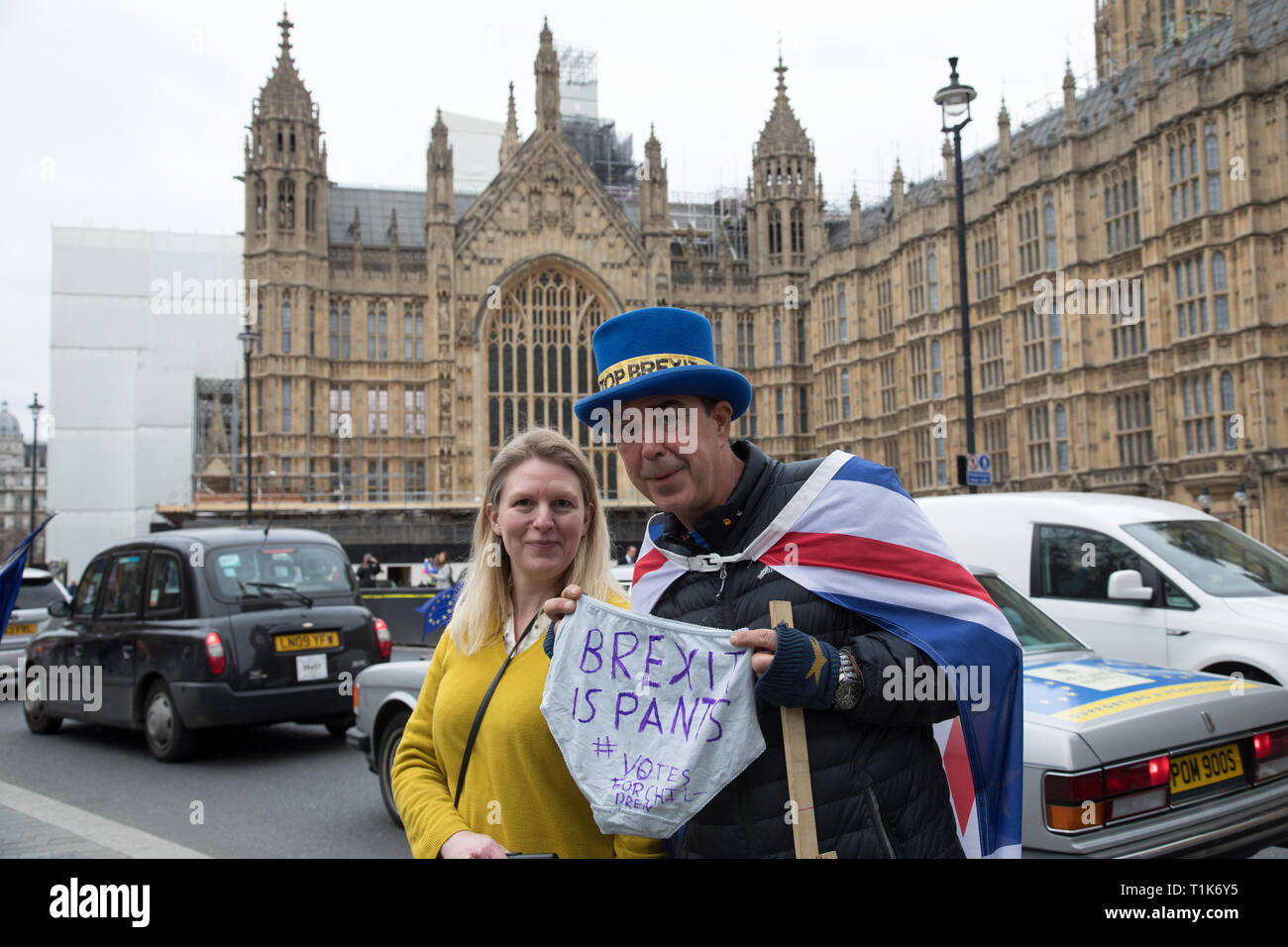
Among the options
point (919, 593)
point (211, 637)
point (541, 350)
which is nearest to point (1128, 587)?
Answer: point (919, 593)

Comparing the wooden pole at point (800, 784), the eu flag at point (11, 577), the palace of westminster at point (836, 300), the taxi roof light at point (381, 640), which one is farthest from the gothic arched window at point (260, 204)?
the wooden pole at point (800, 784)

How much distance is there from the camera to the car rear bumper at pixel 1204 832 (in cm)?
357

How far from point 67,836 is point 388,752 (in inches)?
70.9

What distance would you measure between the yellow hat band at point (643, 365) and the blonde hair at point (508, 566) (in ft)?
1.39

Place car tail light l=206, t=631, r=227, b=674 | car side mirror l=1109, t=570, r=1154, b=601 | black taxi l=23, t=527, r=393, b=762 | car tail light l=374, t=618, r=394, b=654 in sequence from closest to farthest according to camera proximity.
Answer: car side mirror l=1109, t=570, r=1154, b=601, car tail light l=206, t=631, r=227, b=674, black taxi l=23, t=527, r=393, b=762, car tail light l=374, t=618, r=394, b=654

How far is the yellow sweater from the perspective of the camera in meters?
2.37

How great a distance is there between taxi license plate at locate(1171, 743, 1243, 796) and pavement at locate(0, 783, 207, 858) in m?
4.75

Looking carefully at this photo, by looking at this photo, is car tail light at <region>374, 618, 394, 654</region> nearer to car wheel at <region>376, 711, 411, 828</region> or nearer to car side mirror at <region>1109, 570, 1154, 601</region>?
car wheel at <region>376, 711, 411, 828</region>

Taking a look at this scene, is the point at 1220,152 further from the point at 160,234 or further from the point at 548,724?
the point at 160,234

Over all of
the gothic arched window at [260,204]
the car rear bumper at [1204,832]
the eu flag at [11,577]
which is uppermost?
the gothic arched window at [260,204]

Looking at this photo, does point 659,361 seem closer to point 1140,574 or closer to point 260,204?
point 1140,574

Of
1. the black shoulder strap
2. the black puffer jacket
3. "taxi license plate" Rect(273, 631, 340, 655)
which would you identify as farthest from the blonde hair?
"taxi license plate" Rect(273, 631, 340, 655)

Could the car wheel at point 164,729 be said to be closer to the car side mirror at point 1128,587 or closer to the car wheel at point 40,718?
the car wheel at point 40,718

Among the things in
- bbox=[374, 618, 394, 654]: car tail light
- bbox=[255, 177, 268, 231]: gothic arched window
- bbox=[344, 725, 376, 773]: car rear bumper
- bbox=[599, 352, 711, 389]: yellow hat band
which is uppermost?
bbox=[255, 177, 268, 231]: gothic arched window
